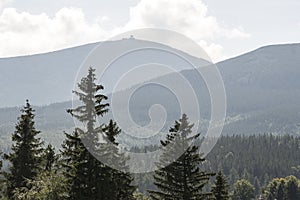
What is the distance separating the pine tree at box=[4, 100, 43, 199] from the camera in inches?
1300

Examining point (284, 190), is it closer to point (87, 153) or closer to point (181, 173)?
point (181, 173)

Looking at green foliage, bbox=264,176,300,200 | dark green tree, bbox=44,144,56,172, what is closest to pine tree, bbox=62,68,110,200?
dark green tree, bbox=44,144,56,172

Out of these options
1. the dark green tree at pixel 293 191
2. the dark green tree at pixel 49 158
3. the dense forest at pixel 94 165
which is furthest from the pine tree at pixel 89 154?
the dark green tree at pixel 293 191

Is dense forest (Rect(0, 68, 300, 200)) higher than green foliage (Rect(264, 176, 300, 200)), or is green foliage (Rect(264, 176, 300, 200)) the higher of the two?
green foliage (Rect(264, 176, 300, 200))

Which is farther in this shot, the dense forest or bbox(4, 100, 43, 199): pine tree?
bbox(4, 100, 43, 199): pine tree

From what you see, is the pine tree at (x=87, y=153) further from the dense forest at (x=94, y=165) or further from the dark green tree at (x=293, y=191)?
the dark green tree at (x=293, y=191)

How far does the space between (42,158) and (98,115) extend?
1004 cm

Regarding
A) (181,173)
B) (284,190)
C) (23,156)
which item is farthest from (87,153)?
(284,190)

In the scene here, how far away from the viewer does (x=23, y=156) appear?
3319cm

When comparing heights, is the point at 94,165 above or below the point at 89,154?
below

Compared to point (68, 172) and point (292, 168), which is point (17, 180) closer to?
point (68, 172)

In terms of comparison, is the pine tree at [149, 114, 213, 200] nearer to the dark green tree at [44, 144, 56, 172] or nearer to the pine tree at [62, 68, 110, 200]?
the pine tree at [62, 68, 110, 200]

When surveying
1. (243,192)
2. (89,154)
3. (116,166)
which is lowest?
(116,166)

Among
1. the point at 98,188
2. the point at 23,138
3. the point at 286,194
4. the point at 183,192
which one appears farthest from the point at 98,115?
the point at 286,194
